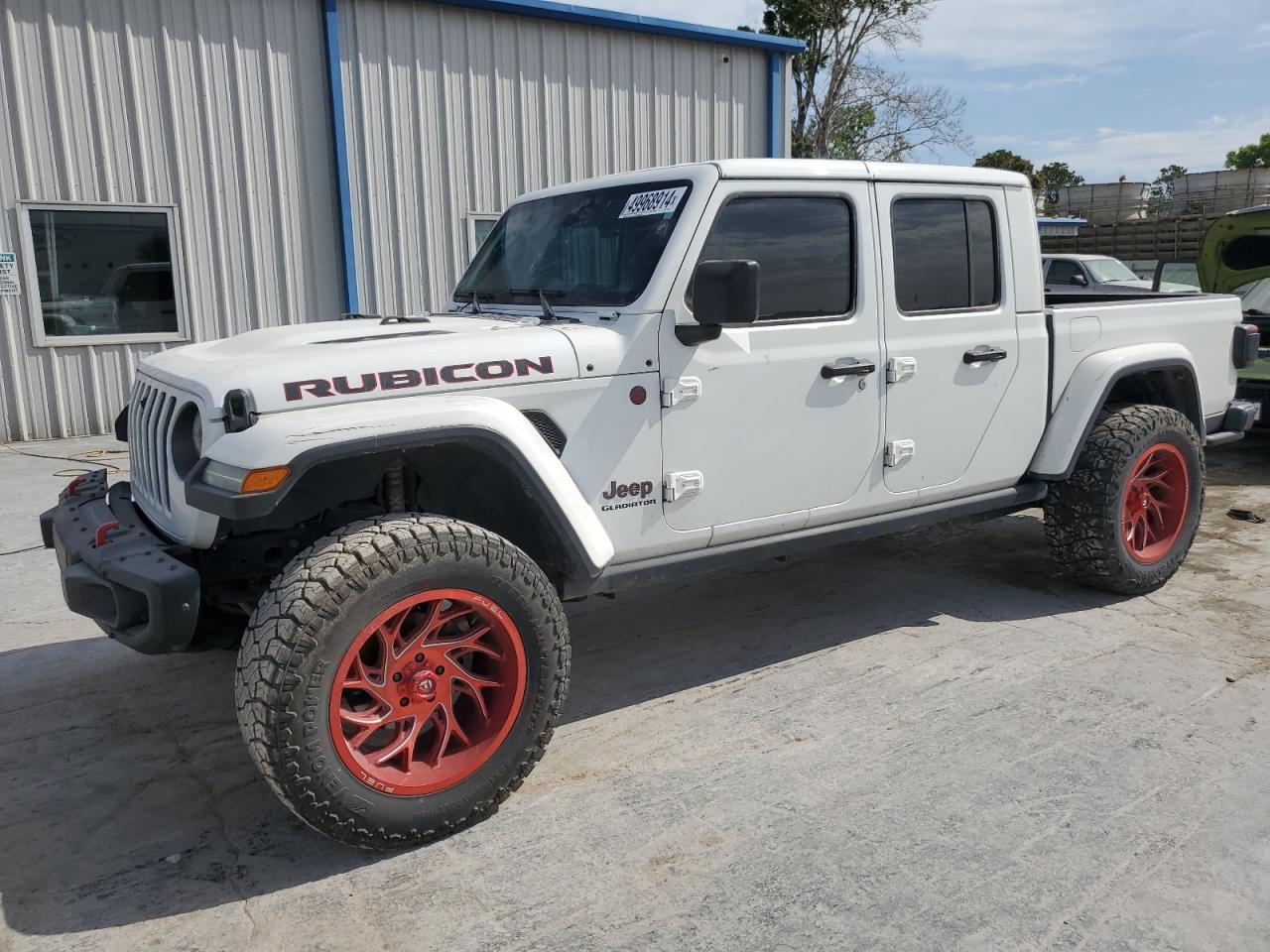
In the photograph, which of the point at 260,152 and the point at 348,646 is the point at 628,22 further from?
the point at 348,646

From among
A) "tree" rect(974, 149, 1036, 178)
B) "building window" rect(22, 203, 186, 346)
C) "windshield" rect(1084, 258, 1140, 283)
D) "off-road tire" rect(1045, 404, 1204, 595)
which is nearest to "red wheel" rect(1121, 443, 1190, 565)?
"off-road tire" rect(1045, 404, 1204, 595)

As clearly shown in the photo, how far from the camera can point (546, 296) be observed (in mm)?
3809

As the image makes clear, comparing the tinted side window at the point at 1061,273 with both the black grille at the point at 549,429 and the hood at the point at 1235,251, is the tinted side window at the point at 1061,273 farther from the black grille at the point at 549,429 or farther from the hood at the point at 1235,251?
the black grille at the point at 549,429

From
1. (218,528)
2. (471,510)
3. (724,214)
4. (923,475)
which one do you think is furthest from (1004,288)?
(218,528)

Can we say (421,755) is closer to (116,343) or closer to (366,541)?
(366,541)

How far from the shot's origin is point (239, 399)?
2.71 m

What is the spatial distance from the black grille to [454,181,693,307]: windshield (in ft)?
1.73

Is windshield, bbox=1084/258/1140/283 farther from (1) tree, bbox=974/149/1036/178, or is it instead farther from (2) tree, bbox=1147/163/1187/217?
(1) tree, bbox=974/149/1036/178

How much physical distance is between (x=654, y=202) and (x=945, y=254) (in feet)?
4.43

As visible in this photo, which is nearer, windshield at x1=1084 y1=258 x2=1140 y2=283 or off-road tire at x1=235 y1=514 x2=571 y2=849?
off-road tire at x1=235 y1=514 x2=571 y2=849

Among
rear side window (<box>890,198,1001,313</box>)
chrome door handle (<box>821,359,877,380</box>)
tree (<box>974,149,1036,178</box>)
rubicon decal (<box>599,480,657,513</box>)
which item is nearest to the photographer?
rubicon decal (<box>599,480,657,513</box>)

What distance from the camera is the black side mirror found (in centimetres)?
316

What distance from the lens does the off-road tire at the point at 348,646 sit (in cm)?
262

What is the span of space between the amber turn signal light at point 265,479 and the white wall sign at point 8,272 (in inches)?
313
